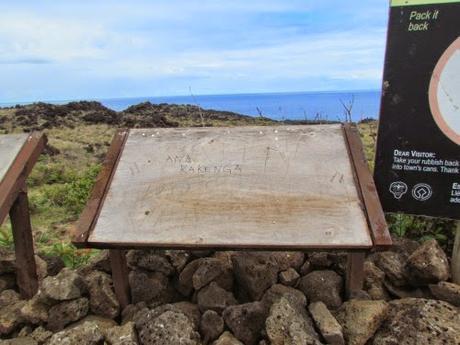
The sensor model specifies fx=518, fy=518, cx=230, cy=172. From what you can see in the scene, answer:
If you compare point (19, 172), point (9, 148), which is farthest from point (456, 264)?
point (9, 148)

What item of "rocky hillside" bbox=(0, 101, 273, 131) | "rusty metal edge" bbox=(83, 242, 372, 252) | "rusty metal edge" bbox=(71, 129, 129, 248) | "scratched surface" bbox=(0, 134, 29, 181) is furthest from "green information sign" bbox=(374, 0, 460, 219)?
"rocky hillside" bbox=(0, 101, 273, 131)

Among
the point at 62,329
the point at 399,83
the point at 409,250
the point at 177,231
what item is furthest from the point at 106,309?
the point at 399,83

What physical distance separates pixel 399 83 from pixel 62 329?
9.48 ft

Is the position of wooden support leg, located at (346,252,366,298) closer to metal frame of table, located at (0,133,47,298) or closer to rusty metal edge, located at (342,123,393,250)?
rusty metal edge, located at (342,123,393,250)

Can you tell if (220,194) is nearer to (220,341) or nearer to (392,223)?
(220,341)

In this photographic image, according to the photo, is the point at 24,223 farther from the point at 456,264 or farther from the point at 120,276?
the point at 456,264

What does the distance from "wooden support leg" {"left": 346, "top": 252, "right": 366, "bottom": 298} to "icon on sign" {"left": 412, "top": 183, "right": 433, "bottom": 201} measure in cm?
65

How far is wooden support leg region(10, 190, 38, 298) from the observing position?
13.1 ft

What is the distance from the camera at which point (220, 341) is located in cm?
310

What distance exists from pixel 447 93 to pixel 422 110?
7.7 inches

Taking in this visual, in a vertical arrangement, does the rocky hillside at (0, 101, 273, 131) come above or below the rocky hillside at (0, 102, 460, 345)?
below

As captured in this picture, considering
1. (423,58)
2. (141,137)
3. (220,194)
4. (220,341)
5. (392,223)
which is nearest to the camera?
(220,341)

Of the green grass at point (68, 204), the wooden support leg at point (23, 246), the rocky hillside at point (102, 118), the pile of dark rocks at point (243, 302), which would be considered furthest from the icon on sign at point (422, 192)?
the rocky hillside at point (102, 118)

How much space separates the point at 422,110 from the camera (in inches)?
144
